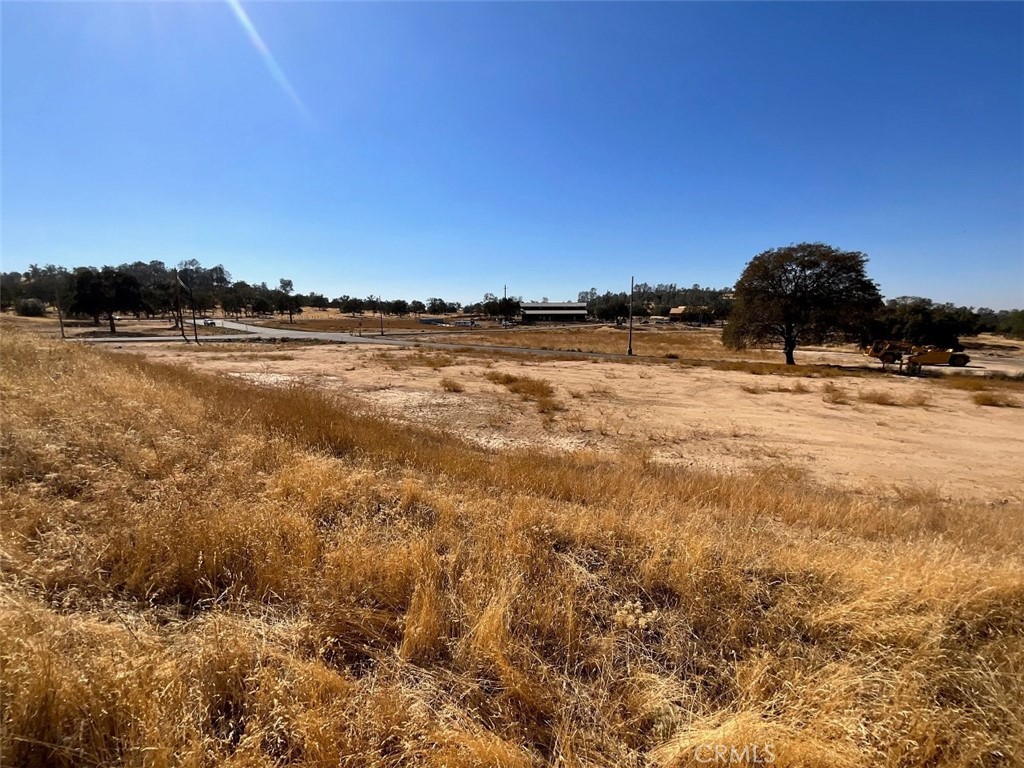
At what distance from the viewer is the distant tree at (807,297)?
37031 millimetres

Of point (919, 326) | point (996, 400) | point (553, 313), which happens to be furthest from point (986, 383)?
point (553, 313)

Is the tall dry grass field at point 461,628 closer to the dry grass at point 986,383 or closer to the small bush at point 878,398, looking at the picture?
the small bush at point 878,398

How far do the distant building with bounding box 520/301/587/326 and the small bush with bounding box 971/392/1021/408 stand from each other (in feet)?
383

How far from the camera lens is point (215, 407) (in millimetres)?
8570

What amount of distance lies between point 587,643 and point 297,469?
13.8ft

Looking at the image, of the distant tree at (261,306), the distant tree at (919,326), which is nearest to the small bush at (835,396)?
the distant tree at (919,326)

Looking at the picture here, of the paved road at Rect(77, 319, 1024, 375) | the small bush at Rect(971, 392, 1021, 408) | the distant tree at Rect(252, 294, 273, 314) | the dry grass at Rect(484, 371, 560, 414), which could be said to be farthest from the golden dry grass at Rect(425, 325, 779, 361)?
the distant tree at Rect(252, 294, 273, 314)

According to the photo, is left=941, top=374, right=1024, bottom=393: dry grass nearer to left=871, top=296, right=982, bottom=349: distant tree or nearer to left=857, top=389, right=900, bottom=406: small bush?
left=857, top=389, right=900, bottom=406: small bush

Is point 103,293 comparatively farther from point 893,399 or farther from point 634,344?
point 893,399

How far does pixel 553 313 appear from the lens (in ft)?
470

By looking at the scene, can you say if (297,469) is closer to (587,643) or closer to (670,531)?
(587,643)

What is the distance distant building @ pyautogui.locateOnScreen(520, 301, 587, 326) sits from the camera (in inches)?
5502

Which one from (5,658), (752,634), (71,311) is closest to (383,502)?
(5,658)

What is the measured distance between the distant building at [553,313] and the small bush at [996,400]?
117 meters
